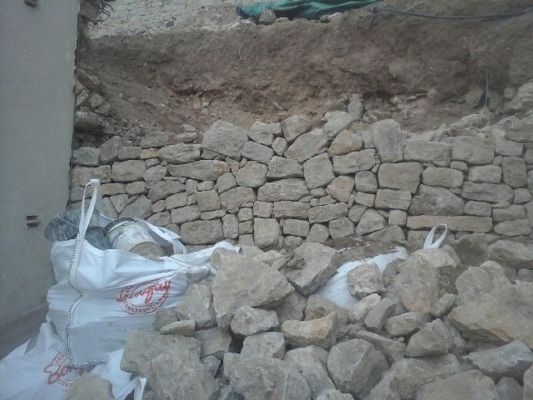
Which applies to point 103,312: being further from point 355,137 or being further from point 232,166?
point 355,137

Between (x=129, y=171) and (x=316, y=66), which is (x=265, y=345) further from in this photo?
(x=316, y=66)

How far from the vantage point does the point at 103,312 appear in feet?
9.87

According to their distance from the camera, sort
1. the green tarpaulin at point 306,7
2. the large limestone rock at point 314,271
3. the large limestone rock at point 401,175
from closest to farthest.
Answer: the large limestone rock at point 314,271 → the large limestone rock at point 401,175 → the green tarpaulin at point 306,7

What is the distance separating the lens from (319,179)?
169 inches

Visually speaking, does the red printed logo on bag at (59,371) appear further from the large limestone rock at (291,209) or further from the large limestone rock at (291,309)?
the large limestone rock at (291,209)

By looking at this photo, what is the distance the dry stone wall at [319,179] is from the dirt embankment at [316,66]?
2.69 ft

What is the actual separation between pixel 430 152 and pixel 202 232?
7.73 ft

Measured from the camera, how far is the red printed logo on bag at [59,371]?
2.89m

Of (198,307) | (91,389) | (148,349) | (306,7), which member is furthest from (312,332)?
(306,7)

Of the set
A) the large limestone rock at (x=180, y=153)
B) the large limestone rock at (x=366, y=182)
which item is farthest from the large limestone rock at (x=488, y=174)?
the large limestone rock at (x=180, y=153)

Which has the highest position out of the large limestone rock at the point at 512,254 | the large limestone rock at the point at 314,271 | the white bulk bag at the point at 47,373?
→ the large limestone rock at the point at 512,254

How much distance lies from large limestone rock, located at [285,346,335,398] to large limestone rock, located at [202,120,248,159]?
2435mm

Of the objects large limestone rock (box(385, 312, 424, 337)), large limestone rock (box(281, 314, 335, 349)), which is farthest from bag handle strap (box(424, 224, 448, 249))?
large limestone rock (box(281, 314, 335, 349))

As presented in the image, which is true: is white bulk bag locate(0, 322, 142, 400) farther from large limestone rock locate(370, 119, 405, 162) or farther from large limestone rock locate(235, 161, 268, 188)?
large limestone rock locate(370, 119, 405, 162)
